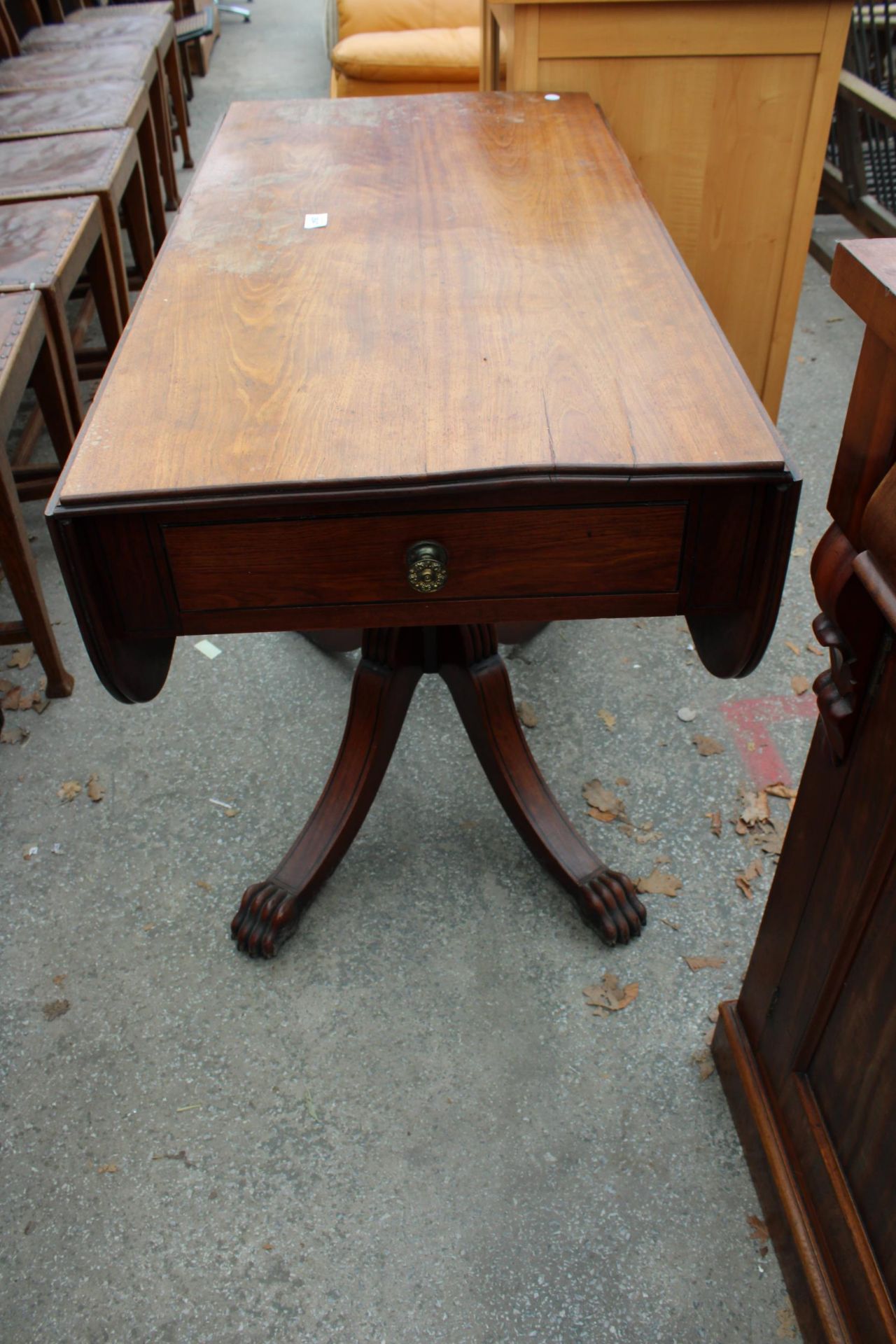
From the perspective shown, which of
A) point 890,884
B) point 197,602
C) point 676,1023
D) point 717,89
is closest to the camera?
point 890,884

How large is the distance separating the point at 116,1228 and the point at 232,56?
22.1 ft

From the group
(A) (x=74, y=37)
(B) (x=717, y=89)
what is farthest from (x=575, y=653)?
(A) (x=74, y=37)

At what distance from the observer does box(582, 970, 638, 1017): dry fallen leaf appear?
5.18 feet

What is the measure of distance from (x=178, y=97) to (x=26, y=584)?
3609 mm

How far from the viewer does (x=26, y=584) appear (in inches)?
80.5

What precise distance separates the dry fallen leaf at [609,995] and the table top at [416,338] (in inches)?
35.6

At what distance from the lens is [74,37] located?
385 centimetres

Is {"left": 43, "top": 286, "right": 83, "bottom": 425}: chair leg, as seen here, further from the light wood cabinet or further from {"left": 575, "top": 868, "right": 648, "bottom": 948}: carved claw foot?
{"left": 575, "top": 868, "right": 648, "bottom": 948}: carved claw foot

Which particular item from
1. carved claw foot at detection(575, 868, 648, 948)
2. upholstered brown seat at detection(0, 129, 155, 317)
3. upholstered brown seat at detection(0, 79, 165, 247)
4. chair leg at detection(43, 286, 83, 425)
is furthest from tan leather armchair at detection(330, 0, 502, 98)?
carved claw foot at detection(575, 868, 648, 948)

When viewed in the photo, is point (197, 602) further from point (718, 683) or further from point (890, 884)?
point (718, 683)

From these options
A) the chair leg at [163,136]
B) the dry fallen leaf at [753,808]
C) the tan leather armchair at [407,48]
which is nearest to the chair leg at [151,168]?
the chair leg at [163,136]

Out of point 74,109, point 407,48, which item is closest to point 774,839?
point 74,109

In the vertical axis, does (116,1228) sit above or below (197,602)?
below

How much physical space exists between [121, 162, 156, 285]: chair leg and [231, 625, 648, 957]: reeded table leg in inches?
83.3
